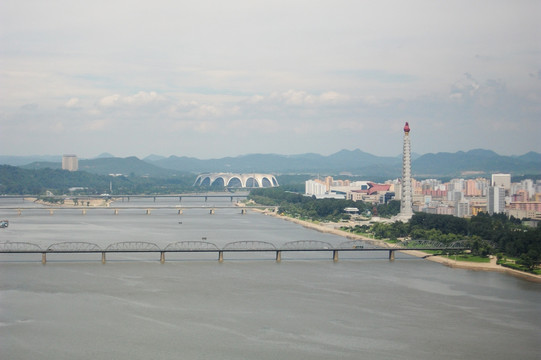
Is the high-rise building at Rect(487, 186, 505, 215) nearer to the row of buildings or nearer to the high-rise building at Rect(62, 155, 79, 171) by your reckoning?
the row of buildings

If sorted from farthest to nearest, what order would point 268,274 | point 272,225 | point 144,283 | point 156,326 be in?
1. point 272,225
2. point 268,274
3. point 144,283
4. point 156,326

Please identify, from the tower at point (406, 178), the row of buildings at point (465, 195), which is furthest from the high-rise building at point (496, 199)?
the tower at point (406, 178)

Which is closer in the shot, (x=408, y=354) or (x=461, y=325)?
(x=408, y=354)

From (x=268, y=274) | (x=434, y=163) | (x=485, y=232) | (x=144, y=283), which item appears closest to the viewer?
(x=144, y=283)

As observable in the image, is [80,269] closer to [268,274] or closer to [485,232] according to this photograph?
[268,274]

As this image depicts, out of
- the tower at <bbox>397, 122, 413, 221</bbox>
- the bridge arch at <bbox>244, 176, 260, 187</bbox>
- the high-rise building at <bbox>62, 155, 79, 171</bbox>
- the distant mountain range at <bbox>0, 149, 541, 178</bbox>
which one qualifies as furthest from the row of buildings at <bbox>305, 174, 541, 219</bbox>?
the distant mountain range at <bbox>0, 149, 541, 178</bbox>

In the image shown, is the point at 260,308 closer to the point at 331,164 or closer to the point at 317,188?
the point at 317,188

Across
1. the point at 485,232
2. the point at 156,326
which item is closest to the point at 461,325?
the point at 156,326

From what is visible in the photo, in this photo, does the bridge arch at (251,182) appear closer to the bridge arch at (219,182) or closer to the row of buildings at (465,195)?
the bridge arch at (219,182)
